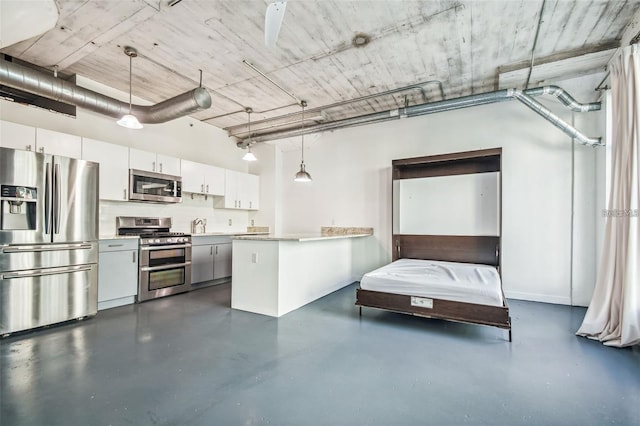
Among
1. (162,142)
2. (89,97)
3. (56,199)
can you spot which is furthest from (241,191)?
(56,199)

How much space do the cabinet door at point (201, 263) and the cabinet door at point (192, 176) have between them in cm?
114

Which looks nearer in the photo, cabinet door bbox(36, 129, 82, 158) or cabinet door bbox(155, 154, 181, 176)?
cabinet door bbox(36, 129, 82, 158)

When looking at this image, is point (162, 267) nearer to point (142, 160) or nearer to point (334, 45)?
point (142, 160)

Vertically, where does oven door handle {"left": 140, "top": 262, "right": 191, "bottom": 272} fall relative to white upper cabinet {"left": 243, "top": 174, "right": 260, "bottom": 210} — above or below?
below

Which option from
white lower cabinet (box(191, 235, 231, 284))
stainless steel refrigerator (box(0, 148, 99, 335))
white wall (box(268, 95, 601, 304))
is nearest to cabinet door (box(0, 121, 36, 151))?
stainless steel refrigerator (box(0, 148, 99, 335))

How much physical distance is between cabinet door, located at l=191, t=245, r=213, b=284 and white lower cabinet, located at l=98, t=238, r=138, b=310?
96 cm

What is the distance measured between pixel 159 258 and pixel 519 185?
5.75m

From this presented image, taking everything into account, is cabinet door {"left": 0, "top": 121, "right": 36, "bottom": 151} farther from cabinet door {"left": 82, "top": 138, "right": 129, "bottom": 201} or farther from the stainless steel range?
the stainless steel range

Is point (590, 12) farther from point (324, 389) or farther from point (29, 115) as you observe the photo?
point (29, 115)

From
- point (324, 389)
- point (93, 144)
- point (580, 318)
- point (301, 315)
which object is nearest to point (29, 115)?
point (93, 144)

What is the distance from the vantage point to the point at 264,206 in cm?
693

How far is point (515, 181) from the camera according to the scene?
4.55 m

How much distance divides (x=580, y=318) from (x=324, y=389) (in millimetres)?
3570

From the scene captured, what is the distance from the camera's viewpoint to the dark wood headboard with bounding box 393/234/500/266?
4676mm
